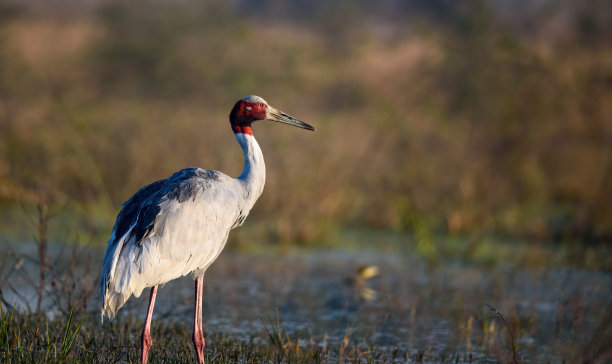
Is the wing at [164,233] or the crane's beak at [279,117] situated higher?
the crane's beak at [279,117]

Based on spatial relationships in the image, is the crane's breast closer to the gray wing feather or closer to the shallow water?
the gray wing feather

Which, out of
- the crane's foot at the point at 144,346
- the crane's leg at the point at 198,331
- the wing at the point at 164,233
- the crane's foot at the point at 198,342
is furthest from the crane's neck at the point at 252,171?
the crane's foot at the point at 144,346

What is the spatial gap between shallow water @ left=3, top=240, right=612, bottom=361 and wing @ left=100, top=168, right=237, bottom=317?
43.7 inches

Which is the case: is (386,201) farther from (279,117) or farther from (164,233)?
(164,233)

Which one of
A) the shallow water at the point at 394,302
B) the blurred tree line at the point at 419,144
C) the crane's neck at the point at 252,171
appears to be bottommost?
the shallow water at the point at 394,302

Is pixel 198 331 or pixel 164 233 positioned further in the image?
pixel 198 331

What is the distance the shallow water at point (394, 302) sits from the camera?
271 inches

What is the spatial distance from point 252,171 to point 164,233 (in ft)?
3.18

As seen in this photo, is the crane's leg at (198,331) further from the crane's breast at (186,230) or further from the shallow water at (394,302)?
the shallow water at (394,302)

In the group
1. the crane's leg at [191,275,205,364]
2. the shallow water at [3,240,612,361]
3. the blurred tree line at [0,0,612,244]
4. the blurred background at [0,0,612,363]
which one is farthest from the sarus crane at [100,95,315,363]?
the blurred tree line at [0,0,612,244]

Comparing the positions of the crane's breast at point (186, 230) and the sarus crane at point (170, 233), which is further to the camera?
the crane's breast at point (186, 230)

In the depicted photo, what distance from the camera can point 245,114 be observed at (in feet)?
21.1

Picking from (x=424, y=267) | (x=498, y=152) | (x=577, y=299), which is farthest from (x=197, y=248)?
(x=498, y=152)

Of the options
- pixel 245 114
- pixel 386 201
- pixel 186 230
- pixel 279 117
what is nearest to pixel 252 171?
pixel 245 114
